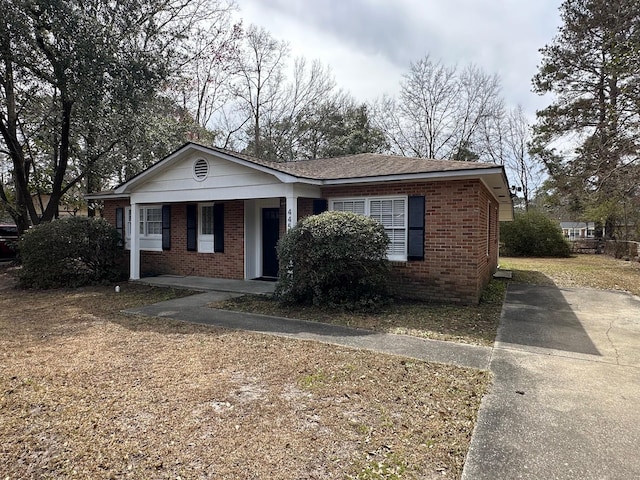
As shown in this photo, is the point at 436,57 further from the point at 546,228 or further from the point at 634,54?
the point at 634,54

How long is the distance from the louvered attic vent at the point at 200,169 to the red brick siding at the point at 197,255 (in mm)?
1583

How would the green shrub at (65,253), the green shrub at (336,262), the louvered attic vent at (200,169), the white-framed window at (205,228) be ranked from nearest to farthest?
1. the green shrub at (336,262)
2. the louvered attic vent at (200,169)
3. the green shrub at (65,253)
4. the white-framed window at (205,228)

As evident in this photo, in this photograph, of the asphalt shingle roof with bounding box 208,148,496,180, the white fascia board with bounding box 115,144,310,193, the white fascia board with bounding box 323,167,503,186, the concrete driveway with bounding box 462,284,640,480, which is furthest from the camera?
the white fascia board with bounding box 115,144,310,193

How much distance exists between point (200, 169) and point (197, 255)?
125 inches

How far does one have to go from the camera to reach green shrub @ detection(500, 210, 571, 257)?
24.0 meters

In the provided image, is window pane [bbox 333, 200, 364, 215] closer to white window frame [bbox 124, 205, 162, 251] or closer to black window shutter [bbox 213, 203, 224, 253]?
black window shutter [bbox 213, 203, 224, 253]

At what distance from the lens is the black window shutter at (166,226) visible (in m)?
12.6

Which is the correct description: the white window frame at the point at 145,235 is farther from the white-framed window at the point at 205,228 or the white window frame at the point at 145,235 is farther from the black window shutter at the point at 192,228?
the white-framed window at the point at 205,228

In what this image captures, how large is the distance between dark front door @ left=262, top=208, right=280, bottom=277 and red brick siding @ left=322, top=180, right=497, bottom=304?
13.5ft

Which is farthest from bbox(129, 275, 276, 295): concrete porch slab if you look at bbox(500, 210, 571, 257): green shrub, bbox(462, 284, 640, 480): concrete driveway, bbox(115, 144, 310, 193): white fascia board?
bbox(500, 210, 571, 257): green shrub

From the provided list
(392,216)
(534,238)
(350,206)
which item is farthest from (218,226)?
(534,238)

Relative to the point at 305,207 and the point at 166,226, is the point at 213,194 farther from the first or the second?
the point at 166,226

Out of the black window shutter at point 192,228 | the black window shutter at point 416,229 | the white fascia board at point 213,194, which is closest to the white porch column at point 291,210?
the white fascia board at point 213,194

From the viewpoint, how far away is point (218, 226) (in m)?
11.7
